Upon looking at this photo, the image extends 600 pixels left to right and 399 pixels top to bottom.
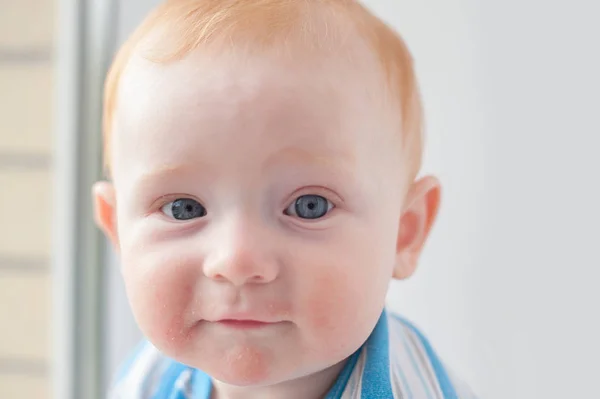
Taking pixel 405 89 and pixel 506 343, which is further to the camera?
pixel 506 343

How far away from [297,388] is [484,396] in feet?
1.11

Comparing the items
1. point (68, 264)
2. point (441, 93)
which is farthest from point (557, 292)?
point (68, 264)

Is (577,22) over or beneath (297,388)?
over

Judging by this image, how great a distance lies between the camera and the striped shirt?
0.74 metres

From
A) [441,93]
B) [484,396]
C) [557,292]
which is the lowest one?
[484,396]

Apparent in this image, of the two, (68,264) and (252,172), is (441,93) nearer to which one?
(252,172)

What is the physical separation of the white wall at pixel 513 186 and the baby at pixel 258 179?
0.29 metres

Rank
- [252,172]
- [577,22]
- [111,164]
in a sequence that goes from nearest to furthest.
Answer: [252,172] → [111,164] → [577,22]

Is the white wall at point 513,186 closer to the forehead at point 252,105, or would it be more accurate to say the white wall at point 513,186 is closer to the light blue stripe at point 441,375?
A: the light blue stripe at point 441,375

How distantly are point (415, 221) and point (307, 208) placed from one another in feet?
0.56

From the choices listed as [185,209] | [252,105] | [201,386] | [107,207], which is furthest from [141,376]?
[252,105]

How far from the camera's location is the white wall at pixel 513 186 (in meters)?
0.89

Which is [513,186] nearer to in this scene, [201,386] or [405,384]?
[405,384]

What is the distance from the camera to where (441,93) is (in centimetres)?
96
